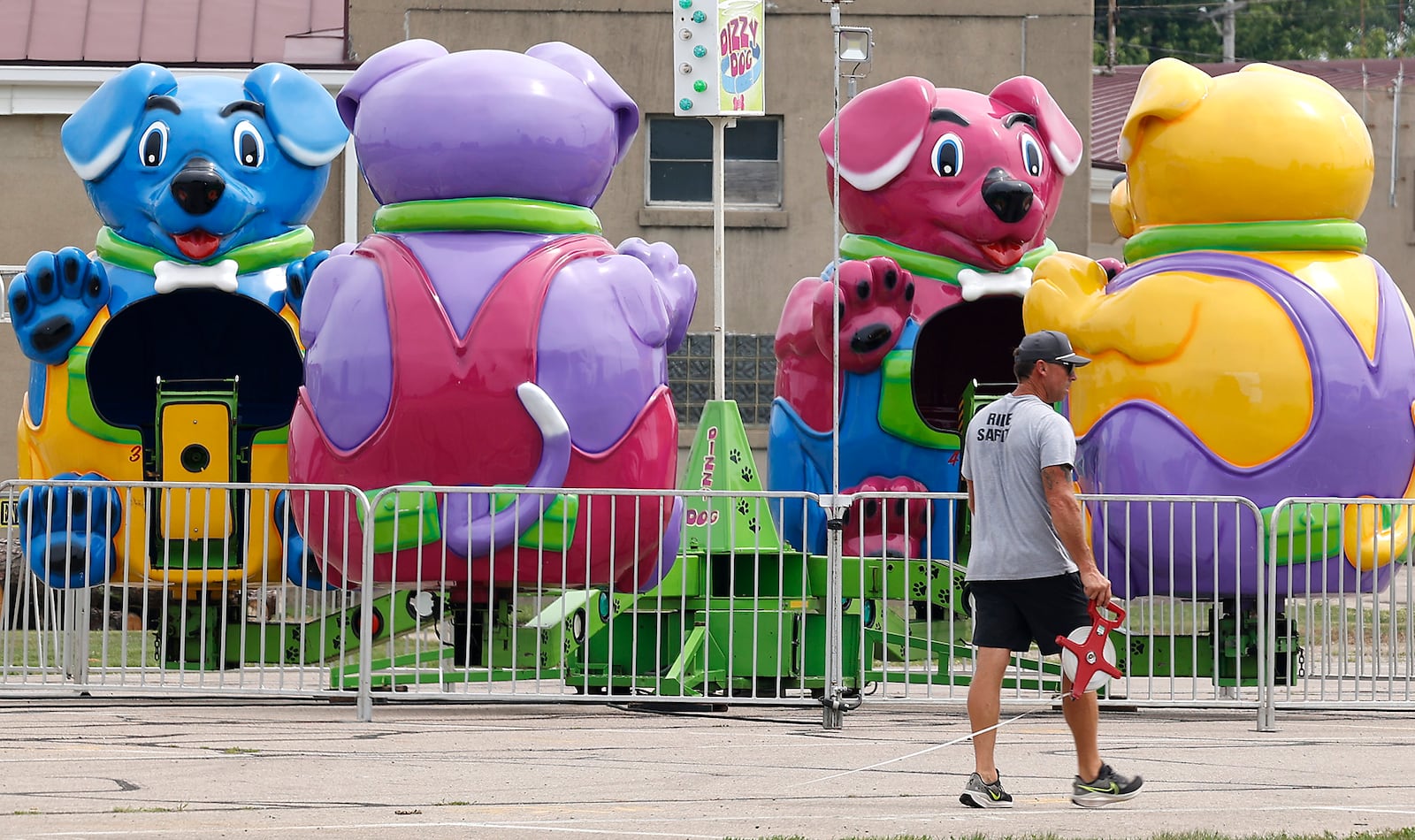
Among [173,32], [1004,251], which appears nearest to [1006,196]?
[1004,251]

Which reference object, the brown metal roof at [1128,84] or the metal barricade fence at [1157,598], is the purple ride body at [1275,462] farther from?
the brown metal roof at [1128,84]

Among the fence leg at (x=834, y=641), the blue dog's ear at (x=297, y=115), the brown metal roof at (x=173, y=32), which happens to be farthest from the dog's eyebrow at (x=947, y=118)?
the brown metal roof at (x=173, y=32)

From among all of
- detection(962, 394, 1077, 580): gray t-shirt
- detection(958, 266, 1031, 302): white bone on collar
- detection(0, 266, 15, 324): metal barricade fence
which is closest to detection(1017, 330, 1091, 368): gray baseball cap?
detection(962, 394, 1077, 580): gray t-shirt

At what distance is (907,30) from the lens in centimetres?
1808

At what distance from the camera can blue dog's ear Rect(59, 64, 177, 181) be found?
411 inches

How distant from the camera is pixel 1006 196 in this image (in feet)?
35.9

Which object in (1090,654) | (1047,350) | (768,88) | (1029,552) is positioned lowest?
(1090,654)

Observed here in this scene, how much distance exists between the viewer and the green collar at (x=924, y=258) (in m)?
11.1

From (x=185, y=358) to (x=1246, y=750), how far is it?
644 cm

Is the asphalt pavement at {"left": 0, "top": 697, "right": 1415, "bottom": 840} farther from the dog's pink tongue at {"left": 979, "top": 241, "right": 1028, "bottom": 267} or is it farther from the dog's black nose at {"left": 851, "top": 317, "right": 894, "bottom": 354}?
the dog's pink tongue at {"left": 979, "top": 241, "right": 1028, "bottom": 267}

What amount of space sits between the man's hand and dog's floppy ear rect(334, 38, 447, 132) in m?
4.79

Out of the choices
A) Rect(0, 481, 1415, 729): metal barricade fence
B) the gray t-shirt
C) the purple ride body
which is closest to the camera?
the gray t-shirt

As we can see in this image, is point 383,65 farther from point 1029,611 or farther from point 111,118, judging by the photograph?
point 1029,611

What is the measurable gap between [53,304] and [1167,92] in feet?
18.4
